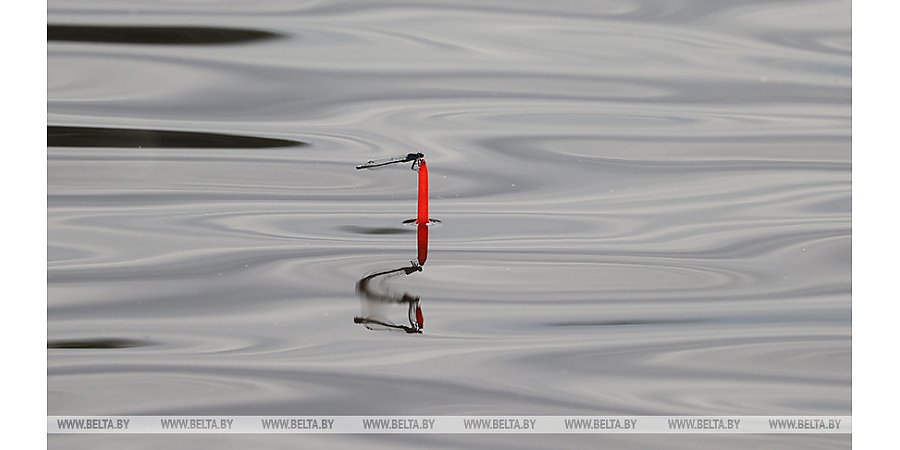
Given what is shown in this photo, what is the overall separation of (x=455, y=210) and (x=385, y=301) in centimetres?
17

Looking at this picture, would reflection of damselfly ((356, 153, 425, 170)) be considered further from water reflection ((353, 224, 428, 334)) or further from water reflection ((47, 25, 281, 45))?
water reflection ((47, 25, 281, 45))

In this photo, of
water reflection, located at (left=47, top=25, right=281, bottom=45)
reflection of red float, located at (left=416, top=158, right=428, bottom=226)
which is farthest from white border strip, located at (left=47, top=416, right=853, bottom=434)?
water reflection, located at (left=47, top=25, right=281, bottom=45)

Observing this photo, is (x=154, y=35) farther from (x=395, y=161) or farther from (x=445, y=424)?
(x=445, y=424)

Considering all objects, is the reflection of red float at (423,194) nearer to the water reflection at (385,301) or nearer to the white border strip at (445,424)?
the water reflection at (385,301)

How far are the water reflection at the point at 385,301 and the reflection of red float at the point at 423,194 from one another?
0.01 meters

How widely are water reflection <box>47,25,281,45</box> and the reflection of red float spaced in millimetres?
286

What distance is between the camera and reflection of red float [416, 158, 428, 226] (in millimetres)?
1109

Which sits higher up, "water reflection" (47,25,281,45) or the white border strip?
"water reflection" (47,25,281,45)

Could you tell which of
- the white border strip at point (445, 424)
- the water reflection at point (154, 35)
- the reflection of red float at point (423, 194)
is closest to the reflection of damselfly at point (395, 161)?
the reflection of red float at point (423, 194)

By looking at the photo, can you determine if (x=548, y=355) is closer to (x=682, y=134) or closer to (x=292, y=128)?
(x=682, y=134)

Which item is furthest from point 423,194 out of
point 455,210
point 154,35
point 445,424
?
point 154,35

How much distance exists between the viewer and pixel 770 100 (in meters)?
1.10

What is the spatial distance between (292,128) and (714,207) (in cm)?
63

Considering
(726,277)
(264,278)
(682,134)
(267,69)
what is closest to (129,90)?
(267,69)
